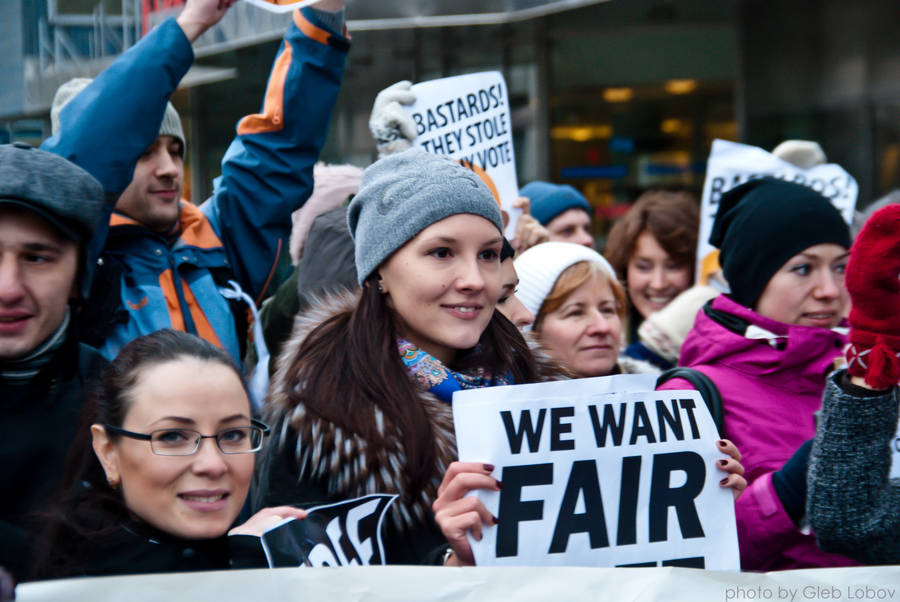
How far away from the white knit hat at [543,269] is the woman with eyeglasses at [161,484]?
1.78m

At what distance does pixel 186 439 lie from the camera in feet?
6.98

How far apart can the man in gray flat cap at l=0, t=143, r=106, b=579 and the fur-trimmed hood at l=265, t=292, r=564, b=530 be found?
46 centimetres

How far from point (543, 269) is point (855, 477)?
162 centimetres

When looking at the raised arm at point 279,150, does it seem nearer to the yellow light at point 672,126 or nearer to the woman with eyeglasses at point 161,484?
the woman with eyeglasses at point 161,484

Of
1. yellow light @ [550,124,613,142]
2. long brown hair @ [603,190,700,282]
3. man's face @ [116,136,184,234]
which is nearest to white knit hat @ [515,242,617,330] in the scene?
man's face @ [116,136,184,234]

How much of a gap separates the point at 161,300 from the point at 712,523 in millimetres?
1789

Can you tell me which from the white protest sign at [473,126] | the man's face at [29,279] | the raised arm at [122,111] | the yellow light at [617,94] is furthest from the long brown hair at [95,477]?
the yellow light at [617,94]

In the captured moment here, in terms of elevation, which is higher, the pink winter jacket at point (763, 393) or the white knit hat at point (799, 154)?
the white knit hat at point (799, 154)

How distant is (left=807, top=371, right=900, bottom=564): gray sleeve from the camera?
2.40 m

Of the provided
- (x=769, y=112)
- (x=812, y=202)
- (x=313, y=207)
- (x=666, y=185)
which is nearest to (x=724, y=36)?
(x=769, y=112)

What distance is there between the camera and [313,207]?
4773 mm

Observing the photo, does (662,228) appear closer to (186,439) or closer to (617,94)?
(186,439)

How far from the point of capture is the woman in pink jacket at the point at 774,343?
2.75 m

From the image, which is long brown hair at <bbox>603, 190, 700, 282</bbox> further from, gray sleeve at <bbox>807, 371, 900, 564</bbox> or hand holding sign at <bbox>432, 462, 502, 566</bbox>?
hand holding sign at <bbox>432, 462, 502, 566</bbox>
